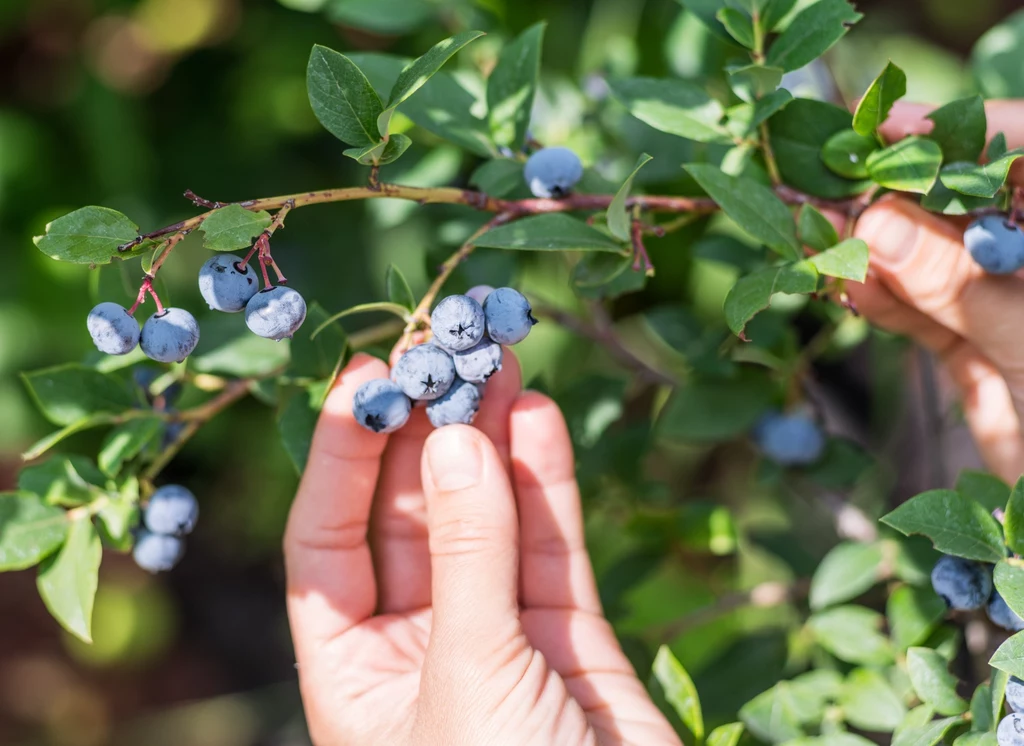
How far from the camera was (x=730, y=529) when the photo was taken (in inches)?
59.9

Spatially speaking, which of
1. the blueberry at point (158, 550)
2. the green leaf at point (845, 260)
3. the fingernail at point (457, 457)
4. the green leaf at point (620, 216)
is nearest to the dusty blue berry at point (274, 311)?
the fingernail at point (457, 457)

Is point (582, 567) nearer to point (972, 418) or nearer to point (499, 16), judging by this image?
point (972, 418)

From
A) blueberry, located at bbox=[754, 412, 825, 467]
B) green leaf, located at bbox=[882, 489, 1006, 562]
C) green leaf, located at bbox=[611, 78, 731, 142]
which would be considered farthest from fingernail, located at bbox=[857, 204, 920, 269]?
blueberry, located at bbox=[754, 412, 825, 467]

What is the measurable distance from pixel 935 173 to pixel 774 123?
22cm

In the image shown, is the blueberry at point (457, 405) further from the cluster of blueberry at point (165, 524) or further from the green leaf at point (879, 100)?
the green leaf at point (879, 100)

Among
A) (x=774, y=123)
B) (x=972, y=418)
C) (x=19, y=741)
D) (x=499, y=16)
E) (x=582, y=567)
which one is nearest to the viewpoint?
(x=774, y=123)

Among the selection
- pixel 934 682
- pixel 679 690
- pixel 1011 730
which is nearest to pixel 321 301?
pixel 679 690

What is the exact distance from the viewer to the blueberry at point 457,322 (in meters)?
0.95

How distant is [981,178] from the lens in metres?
0.98

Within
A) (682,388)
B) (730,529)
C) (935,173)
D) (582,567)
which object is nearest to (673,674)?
(582,567)

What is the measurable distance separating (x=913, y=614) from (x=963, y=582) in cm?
19

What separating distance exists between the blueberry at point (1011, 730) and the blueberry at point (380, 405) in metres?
0.71

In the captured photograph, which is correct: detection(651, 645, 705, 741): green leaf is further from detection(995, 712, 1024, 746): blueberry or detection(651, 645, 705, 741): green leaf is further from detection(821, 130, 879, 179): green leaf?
detection(821, 130, 879, 179): green leaf

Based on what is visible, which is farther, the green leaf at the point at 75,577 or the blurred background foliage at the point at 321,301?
the blurred background foliage at the point at 321,301
